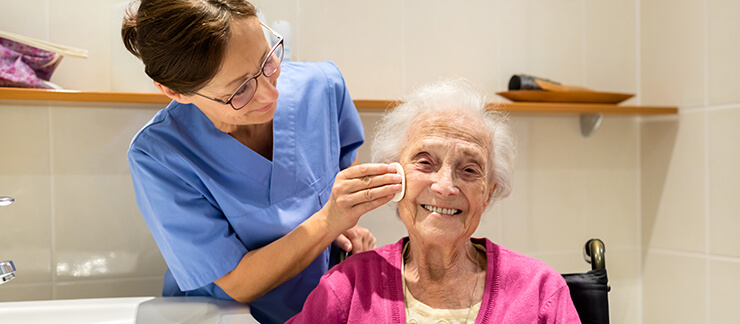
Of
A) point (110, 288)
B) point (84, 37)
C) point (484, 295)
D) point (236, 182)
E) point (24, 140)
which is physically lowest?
point (110, 288)

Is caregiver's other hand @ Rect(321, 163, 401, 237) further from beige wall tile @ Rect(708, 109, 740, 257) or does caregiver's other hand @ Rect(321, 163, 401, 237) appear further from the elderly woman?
beige wall tile @ Rect(708, 109, 740, 257)

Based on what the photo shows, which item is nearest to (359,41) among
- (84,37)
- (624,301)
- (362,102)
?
(362,102)

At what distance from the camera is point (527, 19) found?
2.08 meters

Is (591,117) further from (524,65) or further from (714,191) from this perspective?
(714,191)

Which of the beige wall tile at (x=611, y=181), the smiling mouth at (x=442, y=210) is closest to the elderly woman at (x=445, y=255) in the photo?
the smiling mouth at (x=442, y=210)

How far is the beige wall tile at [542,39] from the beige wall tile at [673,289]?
77 cm

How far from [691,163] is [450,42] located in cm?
98

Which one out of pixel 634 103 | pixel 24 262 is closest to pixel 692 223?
pixel 634 103

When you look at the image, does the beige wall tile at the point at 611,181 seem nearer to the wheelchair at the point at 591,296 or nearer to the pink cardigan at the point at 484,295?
the wheelchair at the point at 591,296

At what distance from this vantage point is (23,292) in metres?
1.61

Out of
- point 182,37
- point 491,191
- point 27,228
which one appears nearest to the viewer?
point 182,37

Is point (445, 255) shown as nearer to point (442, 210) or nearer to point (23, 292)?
point (442, 210)

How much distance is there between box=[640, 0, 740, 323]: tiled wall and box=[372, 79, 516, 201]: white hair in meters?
1.08

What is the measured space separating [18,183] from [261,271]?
0.81 m
